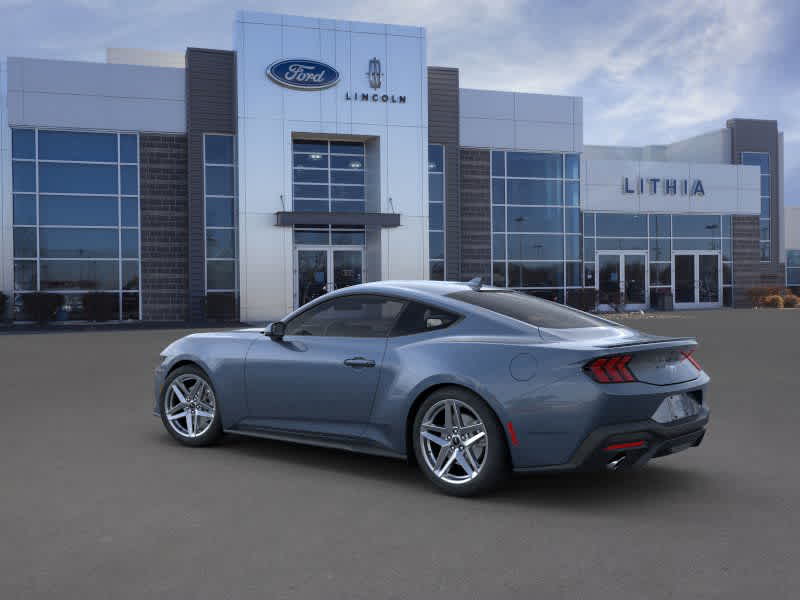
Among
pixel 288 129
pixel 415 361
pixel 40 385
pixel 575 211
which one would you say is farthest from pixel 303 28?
pixel 415 361

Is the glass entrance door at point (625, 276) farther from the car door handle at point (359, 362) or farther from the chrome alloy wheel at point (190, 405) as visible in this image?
the car door handle at point (359, 362)

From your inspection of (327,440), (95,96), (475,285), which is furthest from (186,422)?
(95,96)

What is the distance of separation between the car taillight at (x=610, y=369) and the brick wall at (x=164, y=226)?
25.6m

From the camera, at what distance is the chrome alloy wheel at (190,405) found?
7.02 m

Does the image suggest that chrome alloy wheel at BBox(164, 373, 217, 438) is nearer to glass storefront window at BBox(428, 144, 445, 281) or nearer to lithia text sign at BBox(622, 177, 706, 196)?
glass storefront window at BBox(428, 144, 445, 281)

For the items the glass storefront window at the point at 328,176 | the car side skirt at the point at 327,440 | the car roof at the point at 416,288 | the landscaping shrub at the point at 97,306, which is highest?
the glass storefront window at the point at 328,176

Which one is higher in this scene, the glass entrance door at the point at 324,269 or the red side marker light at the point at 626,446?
the glass entrance door at the point at 324,269

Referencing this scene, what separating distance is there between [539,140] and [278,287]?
40.0ft

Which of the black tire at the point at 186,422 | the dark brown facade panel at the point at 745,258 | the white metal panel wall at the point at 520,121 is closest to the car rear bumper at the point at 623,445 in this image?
the black tire at the point at 186,422

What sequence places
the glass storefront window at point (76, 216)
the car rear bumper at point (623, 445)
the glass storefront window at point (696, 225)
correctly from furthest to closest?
the glass storefront window at point (696, 225)
the glass storefront window at point (76, 216)
the car rear bumper at point (623, 445)

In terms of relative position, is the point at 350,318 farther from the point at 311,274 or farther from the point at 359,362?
the point at 311,274

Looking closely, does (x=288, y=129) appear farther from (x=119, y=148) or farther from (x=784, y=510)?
(x=784, y=510)

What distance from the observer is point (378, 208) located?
30125 mm

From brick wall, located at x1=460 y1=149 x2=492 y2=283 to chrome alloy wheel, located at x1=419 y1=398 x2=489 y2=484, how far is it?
27406mm
